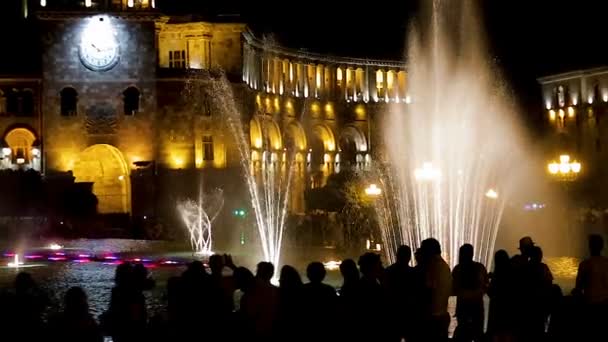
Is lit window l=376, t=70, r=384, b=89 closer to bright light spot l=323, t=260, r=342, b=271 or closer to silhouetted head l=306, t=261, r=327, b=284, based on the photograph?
bright light spot l=323, t=260, r=342, b=271

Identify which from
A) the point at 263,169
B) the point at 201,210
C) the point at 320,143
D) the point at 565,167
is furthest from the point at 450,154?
the point at 320,143

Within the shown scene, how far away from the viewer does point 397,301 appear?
42.3 ft

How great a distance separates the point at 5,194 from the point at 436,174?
2440 centimetres

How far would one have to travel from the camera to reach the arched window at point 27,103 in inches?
2569

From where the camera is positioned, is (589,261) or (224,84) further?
(224,84)

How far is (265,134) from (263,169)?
9.84 feet

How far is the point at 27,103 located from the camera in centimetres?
6550

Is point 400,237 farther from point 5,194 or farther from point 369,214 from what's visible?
point 5,194

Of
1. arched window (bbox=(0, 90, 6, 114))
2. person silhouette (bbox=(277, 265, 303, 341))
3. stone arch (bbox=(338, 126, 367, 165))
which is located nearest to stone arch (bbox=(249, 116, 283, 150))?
stone arch (bbox=(338, 126, 367, 165))

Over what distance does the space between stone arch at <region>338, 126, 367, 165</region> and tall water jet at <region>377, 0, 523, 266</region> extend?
2.47 metres

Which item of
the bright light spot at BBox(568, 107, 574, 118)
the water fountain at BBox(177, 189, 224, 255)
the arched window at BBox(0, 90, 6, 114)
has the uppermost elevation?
the bright light spot at BBox(568, 107, 574, 118)

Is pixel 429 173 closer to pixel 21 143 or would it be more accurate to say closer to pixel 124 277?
pixel 124 277

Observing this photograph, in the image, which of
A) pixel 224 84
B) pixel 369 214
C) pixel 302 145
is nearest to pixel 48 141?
pixel 224 84

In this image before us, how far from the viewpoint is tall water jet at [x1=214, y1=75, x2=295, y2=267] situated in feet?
205
